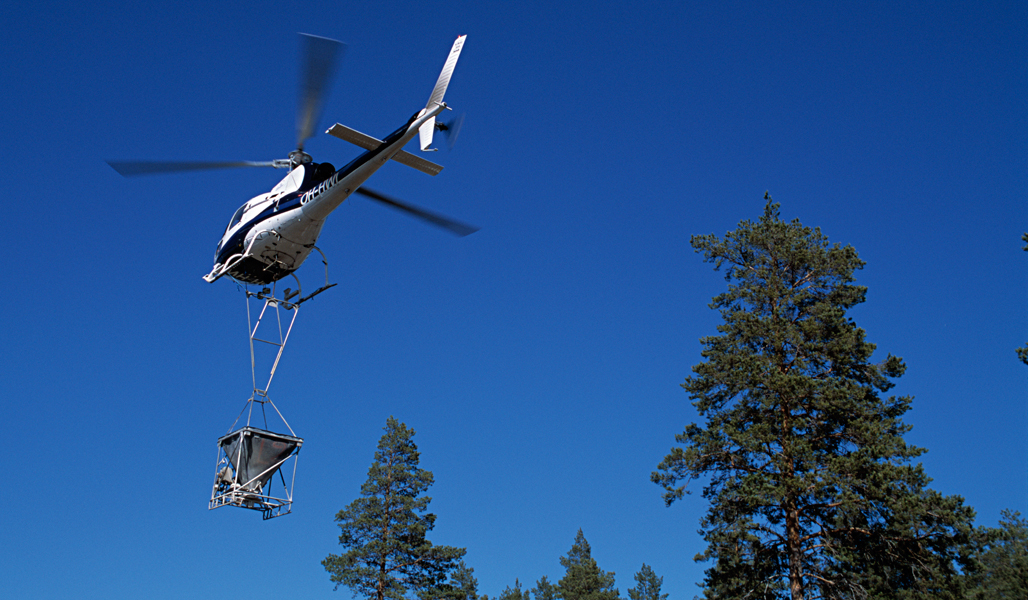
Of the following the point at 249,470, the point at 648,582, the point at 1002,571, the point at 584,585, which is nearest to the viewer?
the point at 249,470

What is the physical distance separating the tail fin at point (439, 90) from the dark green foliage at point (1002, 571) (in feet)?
47.5

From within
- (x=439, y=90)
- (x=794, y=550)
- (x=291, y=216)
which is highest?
(x=439, y=90)

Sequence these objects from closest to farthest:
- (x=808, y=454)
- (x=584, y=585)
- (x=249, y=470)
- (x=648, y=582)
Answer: (x=249, y=470)
(x=808, y=454)
(x=584, y=585)
(x=648, y=582)

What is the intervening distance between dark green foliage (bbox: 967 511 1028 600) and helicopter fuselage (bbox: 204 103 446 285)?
1511 centimetres

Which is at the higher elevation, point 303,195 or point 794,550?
point 303,195

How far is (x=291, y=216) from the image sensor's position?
1542 centimetres

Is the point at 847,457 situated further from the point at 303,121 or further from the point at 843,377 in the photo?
the point at 303,121

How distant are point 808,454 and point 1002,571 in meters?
17.7

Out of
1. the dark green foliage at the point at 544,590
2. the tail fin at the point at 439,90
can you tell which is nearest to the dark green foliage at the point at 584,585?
the dark green foliage at the point at 544,590

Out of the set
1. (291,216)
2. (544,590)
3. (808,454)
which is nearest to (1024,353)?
(808,454)

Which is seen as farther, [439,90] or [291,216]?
[291,216]

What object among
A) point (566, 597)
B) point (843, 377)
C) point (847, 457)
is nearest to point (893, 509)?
point (847, 457)

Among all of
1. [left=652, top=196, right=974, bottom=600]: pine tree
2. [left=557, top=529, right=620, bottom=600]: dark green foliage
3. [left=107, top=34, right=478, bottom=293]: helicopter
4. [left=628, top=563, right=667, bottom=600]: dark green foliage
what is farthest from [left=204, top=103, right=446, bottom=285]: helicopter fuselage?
[left=628, top=563, right=667, bottom=600]: dark green foliage

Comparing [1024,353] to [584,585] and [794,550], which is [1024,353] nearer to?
[794,550]
